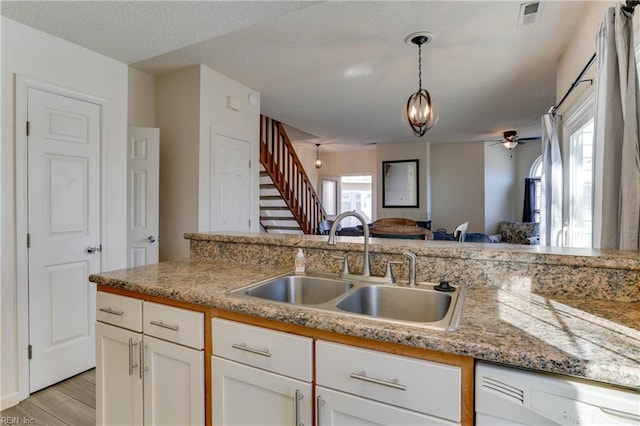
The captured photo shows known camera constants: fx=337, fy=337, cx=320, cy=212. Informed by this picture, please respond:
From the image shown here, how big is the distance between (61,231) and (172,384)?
1725mm

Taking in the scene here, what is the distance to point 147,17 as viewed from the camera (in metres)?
2.06

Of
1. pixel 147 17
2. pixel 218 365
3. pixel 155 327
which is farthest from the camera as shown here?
pixel 147 17

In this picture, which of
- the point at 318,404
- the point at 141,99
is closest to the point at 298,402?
the point at 318,404

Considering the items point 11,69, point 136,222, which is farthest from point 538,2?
point 136,222

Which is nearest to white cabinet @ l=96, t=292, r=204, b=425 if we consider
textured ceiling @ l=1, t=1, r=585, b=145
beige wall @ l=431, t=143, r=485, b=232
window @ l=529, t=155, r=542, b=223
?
textured ceiling @ l=1, t=1, r=585, b=145

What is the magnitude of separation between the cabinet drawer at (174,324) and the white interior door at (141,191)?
2.00m

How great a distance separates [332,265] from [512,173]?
7275 mm

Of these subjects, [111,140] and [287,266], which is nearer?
[287,266]

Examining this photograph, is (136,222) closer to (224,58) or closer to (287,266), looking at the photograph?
(224,58)

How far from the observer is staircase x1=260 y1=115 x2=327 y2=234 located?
527 cm

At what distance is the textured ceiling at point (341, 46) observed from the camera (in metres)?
2.08

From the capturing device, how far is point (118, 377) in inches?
61.2

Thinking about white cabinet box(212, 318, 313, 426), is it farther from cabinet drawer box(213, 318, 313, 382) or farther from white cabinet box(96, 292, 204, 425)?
white cabinet box(96, 292, 204, 425)

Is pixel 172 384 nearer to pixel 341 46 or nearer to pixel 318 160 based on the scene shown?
pixel 341 46
